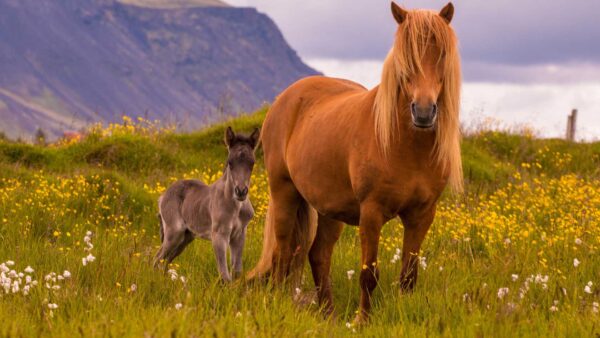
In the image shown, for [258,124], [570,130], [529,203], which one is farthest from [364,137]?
[570,130]

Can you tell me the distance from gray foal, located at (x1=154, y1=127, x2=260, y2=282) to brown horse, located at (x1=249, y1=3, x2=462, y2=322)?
523mm

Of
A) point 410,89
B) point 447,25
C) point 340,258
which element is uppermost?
point 447,25

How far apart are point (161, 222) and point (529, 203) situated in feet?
19.6

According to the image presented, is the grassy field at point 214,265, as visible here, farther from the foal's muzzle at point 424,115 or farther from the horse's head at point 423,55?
the horse's head at point 423,55

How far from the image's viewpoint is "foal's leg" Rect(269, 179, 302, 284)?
332 inches

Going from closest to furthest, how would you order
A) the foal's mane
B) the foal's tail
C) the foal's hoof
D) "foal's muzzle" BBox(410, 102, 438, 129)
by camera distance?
"foal's muzzle" BBox(410, 102, 438, 129) → the foal's mane → the foal's hoof → the foal's tail

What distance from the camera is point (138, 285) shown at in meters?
7.03

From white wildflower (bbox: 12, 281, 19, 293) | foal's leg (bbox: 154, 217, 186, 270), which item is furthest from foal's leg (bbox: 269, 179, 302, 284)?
white wildflower (bbox: 12, 281, 19, 293)

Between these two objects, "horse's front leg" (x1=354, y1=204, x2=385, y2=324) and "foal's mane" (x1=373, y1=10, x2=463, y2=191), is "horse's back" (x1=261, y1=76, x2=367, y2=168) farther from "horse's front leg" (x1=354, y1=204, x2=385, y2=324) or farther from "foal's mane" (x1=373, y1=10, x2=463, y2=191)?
"horse's front leg" (x1=354, y1=204, x2=385, y2=324)

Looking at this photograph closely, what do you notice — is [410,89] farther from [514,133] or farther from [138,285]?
[514,133]

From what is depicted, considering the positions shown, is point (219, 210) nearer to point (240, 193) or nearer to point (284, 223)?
point (240, 193)

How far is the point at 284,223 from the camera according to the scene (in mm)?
8477

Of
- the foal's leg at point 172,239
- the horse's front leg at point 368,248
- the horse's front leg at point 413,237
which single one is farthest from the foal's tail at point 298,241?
the horse's front leg at point 413,237

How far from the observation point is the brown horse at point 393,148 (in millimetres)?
6465
